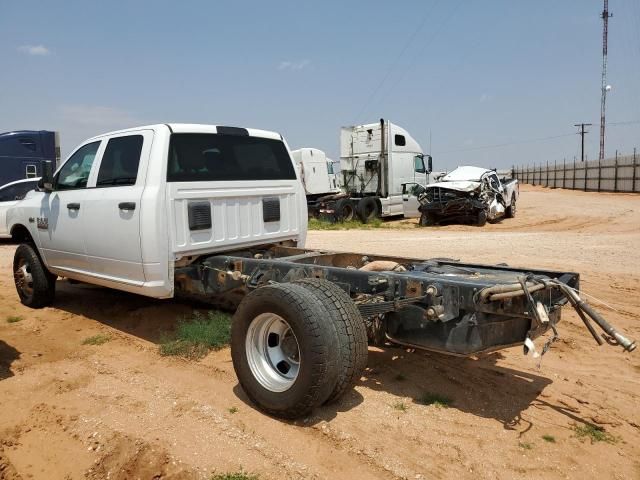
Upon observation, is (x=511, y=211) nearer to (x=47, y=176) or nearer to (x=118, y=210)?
(x=47, y=176)

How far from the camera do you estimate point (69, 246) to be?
19.2 feet

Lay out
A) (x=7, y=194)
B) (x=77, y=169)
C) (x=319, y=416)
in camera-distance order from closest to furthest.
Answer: (x=319, y=416) < (x=77, y=169) < (x=7, y=194)

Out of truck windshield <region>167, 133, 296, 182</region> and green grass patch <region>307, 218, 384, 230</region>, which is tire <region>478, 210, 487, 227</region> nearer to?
green grass patch <region>307, 218, 384, 230</region>

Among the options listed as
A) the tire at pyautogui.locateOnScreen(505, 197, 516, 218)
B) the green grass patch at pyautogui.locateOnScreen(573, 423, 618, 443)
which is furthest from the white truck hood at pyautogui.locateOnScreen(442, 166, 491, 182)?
the green grass patch at pyautogui.locateOnScreen(573, 423, 618, 443)

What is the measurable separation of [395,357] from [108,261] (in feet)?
9.55

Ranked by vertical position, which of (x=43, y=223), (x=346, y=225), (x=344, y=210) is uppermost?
(x=43, y=223)

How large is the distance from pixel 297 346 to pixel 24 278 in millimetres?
4685

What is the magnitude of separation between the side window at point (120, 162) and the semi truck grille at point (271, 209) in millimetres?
1332

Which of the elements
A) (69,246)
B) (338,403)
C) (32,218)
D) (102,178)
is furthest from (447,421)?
(32,218)

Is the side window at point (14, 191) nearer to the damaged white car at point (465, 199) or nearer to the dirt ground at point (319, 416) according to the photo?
the dirt ground at point (319, 416)

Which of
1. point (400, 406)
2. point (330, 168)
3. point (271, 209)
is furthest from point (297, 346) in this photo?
point (330, 168)

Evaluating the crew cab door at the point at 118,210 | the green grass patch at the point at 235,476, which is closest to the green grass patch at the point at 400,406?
the green grass patch at the point at 235,476

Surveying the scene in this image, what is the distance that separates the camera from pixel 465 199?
1858cm

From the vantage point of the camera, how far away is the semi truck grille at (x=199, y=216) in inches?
196
